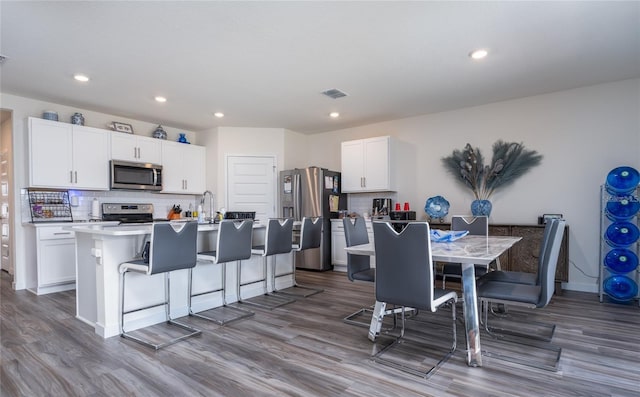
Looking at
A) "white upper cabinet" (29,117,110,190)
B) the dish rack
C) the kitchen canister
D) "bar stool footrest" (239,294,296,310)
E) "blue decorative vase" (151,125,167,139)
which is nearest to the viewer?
"bar stool footrest" (239,294,296,310)

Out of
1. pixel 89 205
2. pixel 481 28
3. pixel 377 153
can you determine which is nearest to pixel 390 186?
pixel 377 153

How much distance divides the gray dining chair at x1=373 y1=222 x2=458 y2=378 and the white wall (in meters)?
2.98

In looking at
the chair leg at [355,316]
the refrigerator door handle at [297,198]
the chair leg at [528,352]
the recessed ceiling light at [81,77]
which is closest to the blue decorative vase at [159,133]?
the recessed ceiling light at [81,77]

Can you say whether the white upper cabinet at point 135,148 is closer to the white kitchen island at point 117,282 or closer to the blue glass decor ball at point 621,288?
the white kitchen island at point 117,282

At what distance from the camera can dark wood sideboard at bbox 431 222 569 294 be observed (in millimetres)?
4125

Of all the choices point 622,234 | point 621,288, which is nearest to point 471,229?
point 622,234

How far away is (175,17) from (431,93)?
3119 mm

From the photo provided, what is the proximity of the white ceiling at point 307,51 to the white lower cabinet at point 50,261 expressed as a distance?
1795mm

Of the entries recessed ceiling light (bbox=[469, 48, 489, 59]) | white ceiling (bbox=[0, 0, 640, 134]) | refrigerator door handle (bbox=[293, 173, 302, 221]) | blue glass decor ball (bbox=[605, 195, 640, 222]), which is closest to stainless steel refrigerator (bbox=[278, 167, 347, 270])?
refrigerator door handle (bbox=[293, 173, 302, 221])

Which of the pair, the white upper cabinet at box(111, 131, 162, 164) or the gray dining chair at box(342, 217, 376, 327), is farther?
the white upper cabinet at box(111, 131, 162, 164)

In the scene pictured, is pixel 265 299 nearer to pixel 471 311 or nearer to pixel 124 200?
pixel 471 311

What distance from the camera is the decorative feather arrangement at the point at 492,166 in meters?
4.66

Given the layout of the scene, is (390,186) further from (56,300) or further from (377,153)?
(56,300)

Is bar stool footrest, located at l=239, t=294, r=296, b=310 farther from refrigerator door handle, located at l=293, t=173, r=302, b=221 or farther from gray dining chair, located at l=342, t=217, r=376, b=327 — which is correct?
refrigerator door handle, located at l=293, t=173, r=302, b=221
